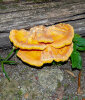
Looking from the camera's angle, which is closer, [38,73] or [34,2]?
[34,2]

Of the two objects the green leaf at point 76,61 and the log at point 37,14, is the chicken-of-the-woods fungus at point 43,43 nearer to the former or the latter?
the log at point 37,14

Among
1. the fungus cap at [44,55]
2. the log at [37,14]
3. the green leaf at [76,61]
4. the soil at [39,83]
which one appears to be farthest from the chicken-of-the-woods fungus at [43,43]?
the soil at [39,83]

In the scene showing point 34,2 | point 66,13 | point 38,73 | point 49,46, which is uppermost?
point 34,2

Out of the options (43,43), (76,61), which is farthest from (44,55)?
(76,61)

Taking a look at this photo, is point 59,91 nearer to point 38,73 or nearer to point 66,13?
point 38,73

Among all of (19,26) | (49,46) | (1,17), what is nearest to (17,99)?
(49,46)

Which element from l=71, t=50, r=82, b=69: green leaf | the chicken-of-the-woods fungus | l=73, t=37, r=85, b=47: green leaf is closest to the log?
the chicken-of-the-woods fungus

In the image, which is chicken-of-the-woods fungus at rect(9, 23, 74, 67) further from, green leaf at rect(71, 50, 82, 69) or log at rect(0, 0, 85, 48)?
green leaf at rect(71, 50, 82, 69)
